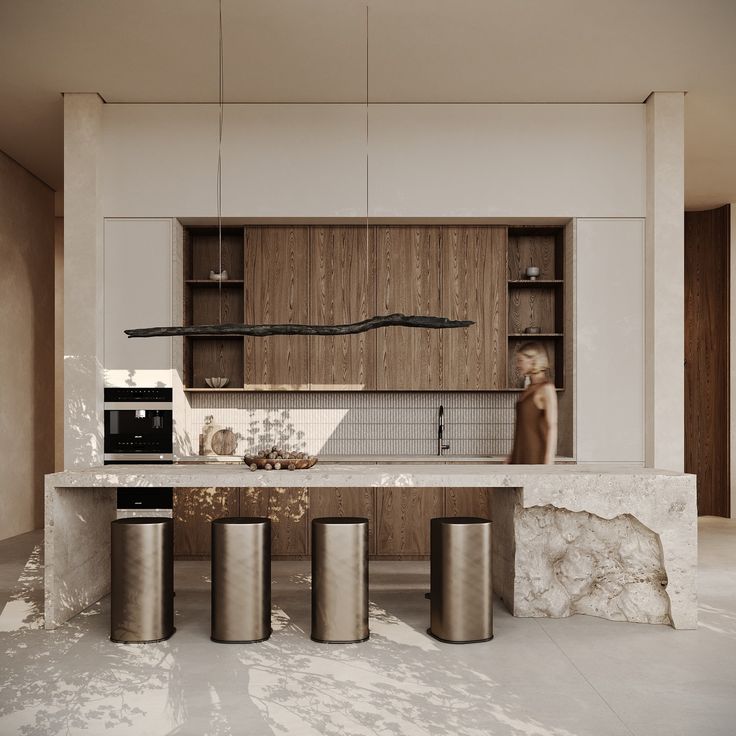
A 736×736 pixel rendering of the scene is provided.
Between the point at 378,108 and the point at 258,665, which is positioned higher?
the point at 378,108

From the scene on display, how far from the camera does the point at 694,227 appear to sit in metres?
8.84

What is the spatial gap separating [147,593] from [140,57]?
344 cm

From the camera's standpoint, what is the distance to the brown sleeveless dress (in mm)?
4934

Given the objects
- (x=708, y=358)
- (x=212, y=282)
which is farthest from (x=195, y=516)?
(x=708, y=358)

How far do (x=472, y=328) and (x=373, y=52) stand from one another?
2.18m

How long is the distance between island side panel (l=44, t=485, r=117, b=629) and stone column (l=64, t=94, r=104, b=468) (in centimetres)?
112

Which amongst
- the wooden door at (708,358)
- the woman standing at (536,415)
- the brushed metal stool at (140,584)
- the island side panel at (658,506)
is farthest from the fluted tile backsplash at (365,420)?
the wooden door at (708,358)

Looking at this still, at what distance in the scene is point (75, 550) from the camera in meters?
4.15

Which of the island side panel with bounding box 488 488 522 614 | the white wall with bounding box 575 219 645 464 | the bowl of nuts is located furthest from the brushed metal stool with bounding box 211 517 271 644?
the white wall with bounding box 575 219 645 464

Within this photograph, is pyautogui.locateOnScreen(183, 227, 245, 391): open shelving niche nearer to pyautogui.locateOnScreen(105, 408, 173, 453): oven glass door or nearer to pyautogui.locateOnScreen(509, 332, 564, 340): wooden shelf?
pyautogui.locateOnScreen(105, 408, 173, 453): oven glass door

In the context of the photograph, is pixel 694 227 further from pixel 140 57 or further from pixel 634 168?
pixel 140 57

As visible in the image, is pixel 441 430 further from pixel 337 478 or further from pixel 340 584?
pixel 340 584

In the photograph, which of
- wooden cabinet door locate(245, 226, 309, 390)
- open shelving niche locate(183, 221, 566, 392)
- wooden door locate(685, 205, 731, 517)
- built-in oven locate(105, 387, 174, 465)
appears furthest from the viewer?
wooden door locate(685, 205, 731, 517)

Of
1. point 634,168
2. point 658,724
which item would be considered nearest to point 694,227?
point 634,168
